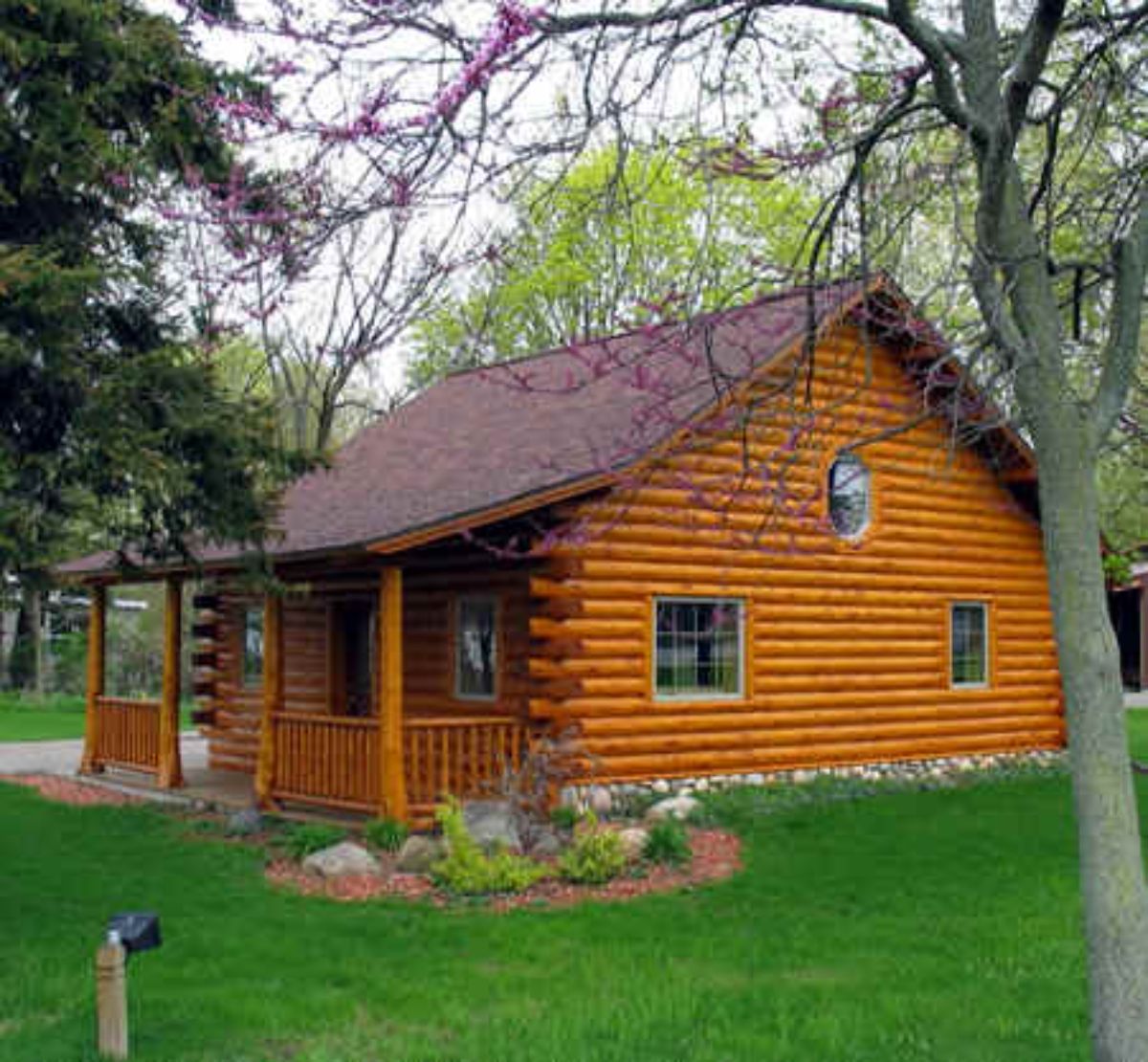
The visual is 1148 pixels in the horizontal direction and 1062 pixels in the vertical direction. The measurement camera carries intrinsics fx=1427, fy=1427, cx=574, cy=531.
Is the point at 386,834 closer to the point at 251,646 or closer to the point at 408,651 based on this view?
the point at 408,651

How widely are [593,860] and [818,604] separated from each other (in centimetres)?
614

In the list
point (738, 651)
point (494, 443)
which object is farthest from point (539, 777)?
point (494, 443)

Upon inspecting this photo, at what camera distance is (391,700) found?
12.9m

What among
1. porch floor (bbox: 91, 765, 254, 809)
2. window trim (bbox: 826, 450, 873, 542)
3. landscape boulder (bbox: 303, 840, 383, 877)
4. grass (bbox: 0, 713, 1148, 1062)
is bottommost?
grass (bbox: 0, 713, 1148, 1062)

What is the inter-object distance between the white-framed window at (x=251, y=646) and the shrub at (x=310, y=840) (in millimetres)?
6364

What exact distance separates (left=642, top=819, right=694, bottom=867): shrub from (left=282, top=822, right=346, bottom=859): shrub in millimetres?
2719

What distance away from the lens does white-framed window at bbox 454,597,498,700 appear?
15141mm

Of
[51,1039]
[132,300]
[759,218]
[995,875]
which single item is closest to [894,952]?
[995,875]

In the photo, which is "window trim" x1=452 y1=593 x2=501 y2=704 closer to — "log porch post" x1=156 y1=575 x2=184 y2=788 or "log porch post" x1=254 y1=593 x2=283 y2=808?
"log porch post" x1=254 y1=593 x2=283 y2=808

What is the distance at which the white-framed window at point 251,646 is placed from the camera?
61.1ft

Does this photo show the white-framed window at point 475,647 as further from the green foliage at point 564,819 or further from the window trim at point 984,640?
the window trim at point 984,640

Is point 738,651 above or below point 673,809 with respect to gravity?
above

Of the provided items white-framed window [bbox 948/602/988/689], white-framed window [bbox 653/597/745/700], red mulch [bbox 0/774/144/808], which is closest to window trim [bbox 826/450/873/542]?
white-framed window [bbox 653/597/745/700]

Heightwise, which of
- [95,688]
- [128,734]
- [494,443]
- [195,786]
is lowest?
[195,786]
